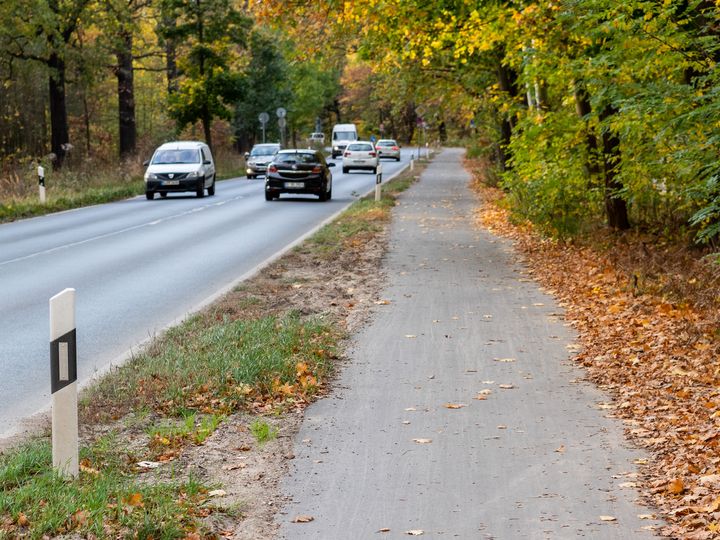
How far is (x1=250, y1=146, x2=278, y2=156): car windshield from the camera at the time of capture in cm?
5324

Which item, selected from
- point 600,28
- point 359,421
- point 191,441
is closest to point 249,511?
point 191,441

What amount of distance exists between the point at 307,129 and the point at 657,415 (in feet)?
416

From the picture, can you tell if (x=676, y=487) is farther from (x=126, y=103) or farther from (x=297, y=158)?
(x=126, y=103)

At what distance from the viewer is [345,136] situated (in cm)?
8531

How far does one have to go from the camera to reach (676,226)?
17531 millimetres

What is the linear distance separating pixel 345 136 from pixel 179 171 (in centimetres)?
5066

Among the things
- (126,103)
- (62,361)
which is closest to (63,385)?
(62,361)

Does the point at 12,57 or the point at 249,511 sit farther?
the point at 12,57

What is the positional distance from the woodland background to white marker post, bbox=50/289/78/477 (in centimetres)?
549

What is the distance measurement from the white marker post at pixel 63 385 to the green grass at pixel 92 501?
10 cm

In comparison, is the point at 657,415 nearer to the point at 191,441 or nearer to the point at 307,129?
the point at 191,441

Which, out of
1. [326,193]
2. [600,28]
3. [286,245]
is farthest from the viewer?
[326,193]

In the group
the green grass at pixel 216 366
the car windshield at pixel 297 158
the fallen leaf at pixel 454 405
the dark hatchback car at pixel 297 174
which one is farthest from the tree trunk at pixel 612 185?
the car windshield at pixel 297 158

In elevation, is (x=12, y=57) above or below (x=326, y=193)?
above
